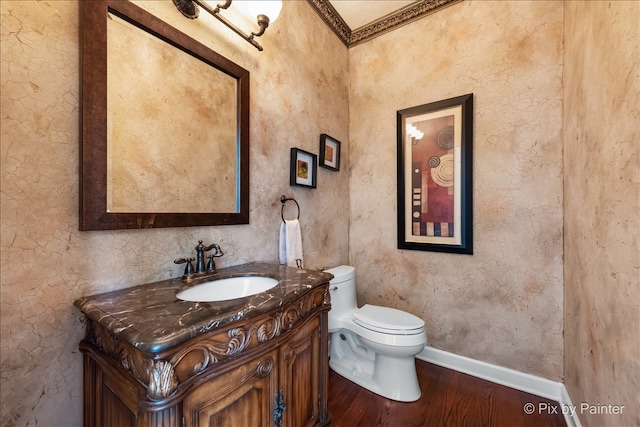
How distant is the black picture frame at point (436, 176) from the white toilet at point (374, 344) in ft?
2.02

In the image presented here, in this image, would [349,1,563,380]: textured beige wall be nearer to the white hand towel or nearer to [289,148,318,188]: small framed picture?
[289,148,318,188]: small framed picture

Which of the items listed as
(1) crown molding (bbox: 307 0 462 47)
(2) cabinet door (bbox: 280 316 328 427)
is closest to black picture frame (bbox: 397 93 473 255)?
(1) crown molding (bbox: 307 0 462 47)

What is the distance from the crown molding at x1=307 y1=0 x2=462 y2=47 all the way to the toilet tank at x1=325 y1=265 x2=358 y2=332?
200cm

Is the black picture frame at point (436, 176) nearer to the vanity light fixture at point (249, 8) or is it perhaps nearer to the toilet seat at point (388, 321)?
the toilet seat at point (388, 321)

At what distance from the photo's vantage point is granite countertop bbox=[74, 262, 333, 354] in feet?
1.93

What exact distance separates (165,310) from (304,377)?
65cm

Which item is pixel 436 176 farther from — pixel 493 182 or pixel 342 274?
pixel 342 274

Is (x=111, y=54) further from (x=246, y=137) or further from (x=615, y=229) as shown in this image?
(x=615, y=229)

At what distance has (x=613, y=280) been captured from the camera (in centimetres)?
91

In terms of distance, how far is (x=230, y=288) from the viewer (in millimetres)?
1131

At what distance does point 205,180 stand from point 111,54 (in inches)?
21.6

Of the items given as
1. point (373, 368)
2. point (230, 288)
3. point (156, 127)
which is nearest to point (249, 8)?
point (156, 127)

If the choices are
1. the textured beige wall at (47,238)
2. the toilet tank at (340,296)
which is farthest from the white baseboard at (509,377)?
the textured beige wall at (47,238)

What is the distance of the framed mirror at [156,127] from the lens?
33.5 inches
